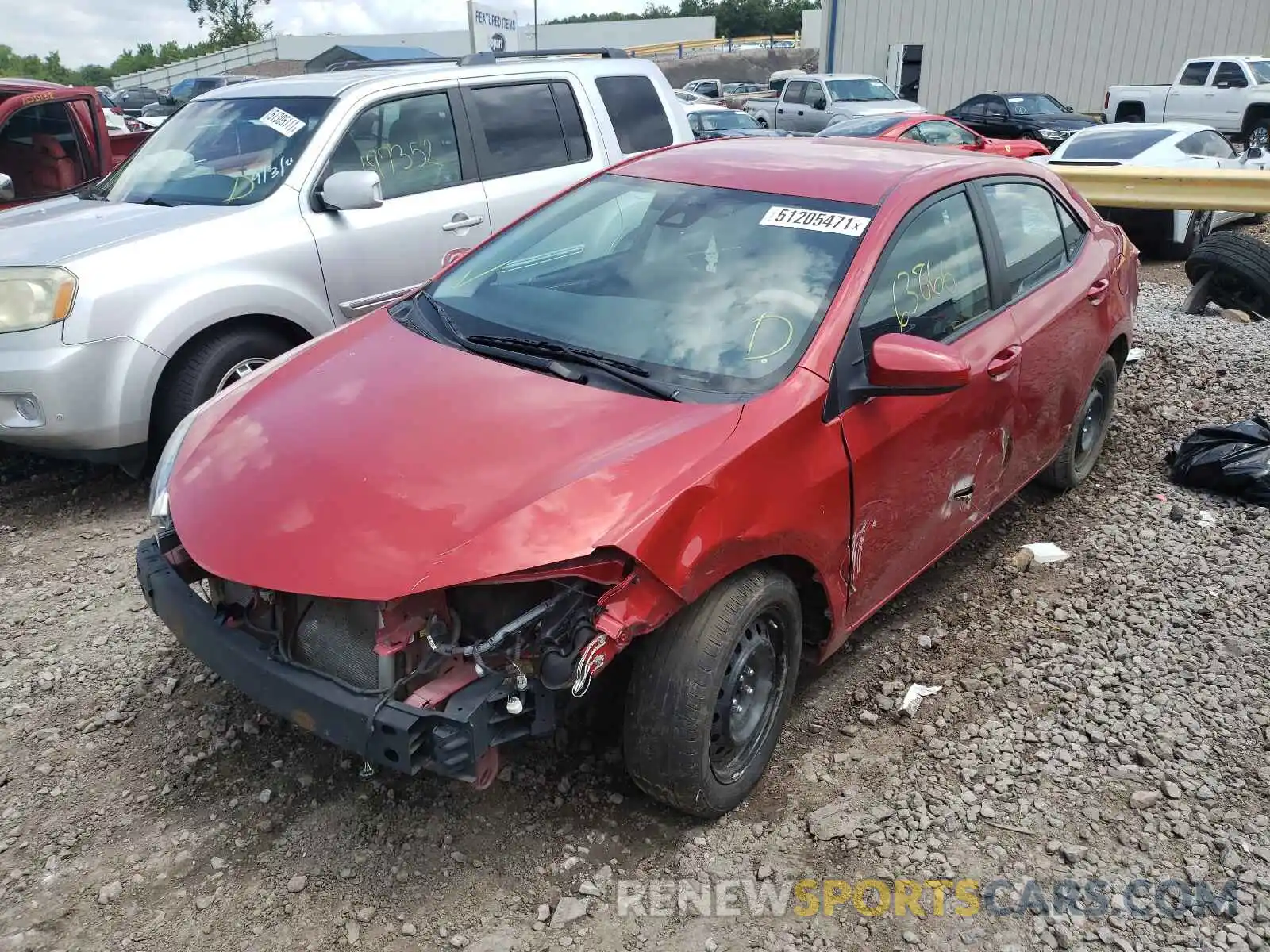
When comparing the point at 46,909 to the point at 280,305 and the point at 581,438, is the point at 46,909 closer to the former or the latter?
the point at 581,438

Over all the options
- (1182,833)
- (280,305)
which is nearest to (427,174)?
(280,305)

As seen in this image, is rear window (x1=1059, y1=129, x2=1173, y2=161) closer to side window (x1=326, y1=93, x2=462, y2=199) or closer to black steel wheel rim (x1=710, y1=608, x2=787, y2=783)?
side window (x1=326, y1=93, x2=462, y2=199)

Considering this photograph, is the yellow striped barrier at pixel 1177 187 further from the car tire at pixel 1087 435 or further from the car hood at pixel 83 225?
the car hood at pixel 83 225

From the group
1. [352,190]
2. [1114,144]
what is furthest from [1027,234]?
[1114,144]

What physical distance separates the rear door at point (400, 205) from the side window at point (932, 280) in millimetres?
2995

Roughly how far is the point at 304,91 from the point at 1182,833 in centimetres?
536

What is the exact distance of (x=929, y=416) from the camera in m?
3.18

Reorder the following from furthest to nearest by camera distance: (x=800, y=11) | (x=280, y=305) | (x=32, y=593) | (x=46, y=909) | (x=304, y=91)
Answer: (x=800, y=11), (x=304, y=91), (x=280, y=305), (x=32, y=593), (x=46, y=909)

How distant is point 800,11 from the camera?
83688mm

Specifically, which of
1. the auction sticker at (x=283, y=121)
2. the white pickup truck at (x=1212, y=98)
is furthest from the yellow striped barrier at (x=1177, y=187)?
the white pickup truck at (x=1212, y=98)

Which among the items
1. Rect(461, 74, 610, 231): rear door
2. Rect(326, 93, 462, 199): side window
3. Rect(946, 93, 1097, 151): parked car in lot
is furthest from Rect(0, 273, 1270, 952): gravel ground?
Rect(946, 93, 1097, 151): parked car in lot

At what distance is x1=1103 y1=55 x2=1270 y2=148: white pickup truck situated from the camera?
20.0 meters

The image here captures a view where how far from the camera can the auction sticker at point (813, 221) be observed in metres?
3.13

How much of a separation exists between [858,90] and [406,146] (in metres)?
20.3
